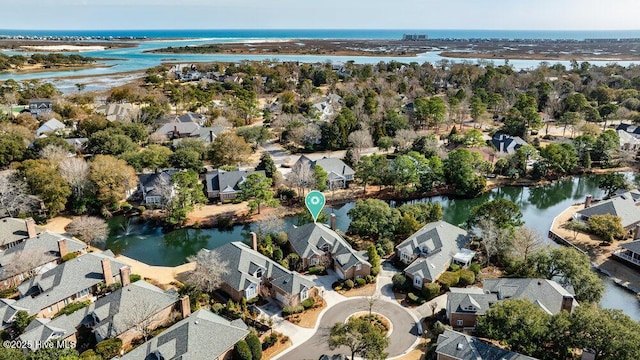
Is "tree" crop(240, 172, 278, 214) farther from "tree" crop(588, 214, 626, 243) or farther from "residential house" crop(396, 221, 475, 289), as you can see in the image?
"tree" crop(588, 214, 626, 243)

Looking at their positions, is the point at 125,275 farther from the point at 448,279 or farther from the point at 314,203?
the point at 448,279

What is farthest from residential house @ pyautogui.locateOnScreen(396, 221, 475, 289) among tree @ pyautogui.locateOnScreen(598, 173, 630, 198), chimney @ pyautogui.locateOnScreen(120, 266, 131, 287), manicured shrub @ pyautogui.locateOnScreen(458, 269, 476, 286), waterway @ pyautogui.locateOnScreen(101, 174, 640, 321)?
tree @ pyautogui.locateOnScreen(598, 173, 630, 198)

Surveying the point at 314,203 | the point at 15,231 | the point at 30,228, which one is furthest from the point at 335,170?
the point at 15,231

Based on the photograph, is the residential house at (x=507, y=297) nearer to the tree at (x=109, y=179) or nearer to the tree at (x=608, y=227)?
the tree at (x=608, y=227)

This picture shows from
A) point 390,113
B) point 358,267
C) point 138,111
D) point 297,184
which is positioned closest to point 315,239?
point 358,267

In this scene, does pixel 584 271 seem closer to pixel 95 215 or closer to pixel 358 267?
pixel 358 267

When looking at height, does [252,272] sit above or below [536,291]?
below
